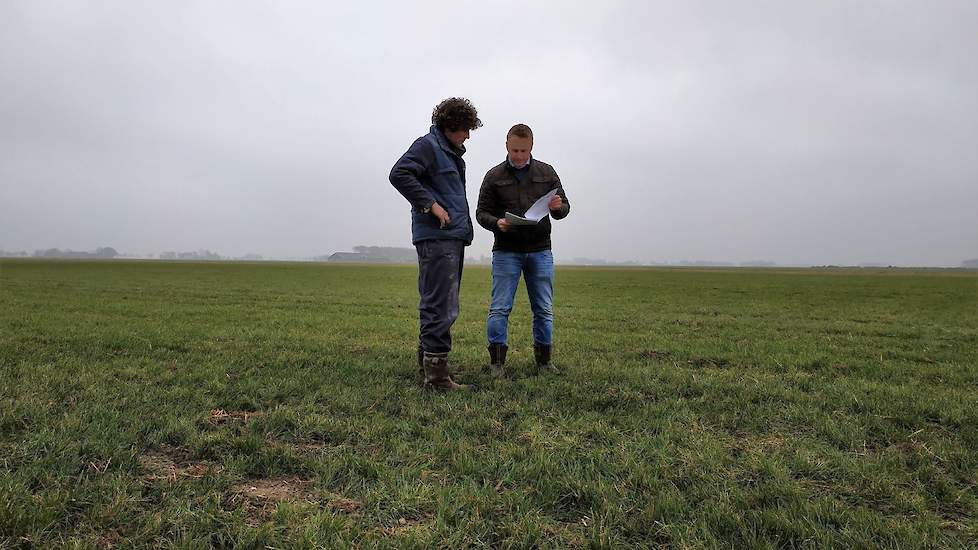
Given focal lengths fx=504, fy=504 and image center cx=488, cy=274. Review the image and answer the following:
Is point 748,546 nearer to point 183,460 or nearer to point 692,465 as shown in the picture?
point 692,465

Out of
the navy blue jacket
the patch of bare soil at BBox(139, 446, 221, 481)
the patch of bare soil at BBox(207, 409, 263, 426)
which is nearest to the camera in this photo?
the patch of bare soil at BBox(139, 446, 221, 481)

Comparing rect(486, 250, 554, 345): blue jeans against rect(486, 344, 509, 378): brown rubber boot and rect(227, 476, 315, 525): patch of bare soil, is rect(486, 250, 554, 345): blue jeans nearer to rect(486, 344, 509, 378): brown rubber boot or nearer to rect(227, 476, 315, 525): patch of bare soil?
rect(486, 344, 509, 378): brown rubber boot

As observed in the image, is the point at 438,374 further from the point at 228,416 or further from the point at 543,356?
the point at 228,416

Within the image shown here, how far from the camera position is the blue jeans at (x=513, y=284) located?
513cm

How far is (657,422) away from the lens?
3566mm

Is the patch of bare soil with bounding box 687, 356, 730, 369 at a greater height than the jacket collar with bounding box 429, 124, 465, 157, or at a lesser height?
lesser

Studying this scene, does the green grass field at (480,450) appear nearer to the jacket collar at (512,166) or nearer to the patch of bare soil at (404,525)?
the patch of bare soil at (404,525)

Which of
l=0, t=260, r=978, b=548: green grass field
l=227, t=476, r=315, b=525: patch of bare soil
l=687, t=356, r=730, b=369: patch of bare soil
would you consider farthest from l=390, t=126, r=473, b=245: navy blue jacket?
l=687, t=356, r=730, b=369: patch of bare soil

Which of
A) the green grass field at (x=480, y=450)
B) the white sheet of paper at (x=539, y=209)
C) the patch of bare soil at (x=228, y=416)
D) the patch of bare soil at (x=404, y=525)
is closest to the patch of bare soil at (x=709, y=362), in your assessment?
the green grass field at (x=480, y=450)

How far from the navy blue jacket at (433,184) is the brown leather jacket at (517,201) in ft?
2.16

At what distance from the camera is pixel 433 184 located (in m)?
4.39

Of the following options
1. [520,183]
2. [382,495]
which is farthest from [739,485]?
[520,183]

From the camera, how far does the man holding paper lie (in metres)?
5.09

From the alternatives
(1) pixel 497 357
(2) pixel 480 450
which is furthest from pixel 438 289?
(2) pixel 480 450
